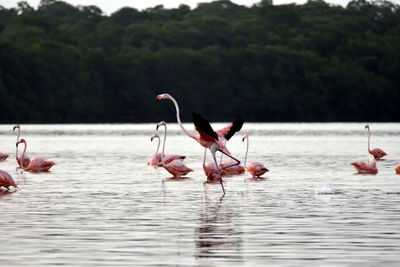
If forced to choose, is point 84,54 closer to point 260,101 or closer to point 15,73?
point 15,73

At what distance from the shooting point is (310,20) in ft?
482

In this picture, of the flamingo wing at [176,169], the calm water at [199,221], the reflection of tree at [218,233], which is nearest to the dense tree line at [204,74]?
the flamingo wing at [176,169]

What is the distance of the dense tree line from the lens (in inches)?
4375

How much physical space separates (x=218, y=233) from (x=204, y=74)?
108073 millimetres

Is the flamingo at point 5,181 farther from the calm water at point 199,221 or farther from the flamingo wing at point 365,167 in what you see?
the flamingo wing at point 365,167

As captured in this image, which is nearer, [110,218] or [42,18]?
[110,218]

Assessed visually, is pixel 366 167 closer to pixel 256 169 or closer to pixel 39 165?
pixel 256 169

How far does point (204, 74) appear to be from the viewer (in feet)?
396

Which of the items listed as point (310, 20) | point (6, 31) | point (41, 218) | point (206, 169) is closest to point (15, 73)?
point (6, 31)

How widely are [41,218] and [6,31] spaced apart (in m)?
127

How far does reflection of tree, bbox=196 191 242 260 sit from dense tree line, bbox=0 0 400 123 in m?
90.0

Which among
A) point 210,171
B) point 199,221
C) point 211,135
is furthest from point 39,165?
point 199,221

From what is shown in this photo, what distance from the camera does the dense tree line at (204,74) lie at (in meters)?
111

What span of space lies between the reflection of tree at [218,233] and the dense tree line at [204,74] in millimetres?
89957
